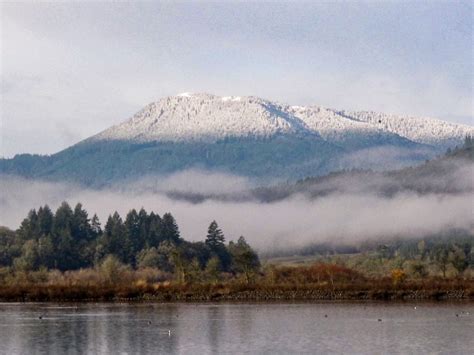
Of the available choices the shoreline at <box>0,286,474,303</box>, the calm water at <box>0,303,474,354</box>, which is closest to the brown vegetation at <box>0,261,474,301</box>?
the shoreline at <box>0,286,474,303</box>

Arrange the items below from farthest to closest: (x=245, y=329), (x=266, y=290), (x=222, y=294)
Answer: (x=222, y=294) → (x=266, y=290) → (x=245, y=329)

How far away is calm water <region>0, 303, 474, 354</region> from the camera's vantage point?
7069 centimetres

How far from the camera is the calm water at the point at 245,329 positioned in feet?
232

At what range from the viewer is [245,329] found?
3376 inches

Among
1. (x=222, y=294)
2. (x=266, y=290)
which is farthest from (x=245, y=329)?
(x=222, y=294)

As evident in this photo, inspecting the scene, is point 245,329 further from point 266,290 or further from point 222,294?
point 222,294

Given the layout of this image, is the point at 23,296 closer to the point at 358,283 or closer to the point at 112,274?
the point at 112,274

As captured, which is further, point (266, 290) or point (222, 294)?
point (222, 294)

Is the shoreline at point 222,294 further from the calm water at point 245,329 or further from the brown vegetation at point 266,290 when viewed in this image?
the calm water at point 245,329

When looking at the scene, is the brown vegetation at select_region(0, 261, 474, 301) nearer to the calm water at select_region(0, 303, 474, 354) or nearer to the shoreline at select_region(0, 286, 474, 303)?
the shoreline at select_region(0, 286, 474, 303)

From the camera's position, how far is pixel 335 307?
383 ft

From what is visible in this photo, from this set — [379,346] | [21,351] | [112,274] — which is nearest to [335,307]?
[379,346]

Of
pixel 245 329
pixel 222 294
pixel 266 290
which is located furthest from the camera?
pixel 222 294

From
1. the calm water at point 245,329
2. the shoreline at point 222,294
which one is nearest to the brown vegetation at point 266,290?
the shoreline at point 222,294
